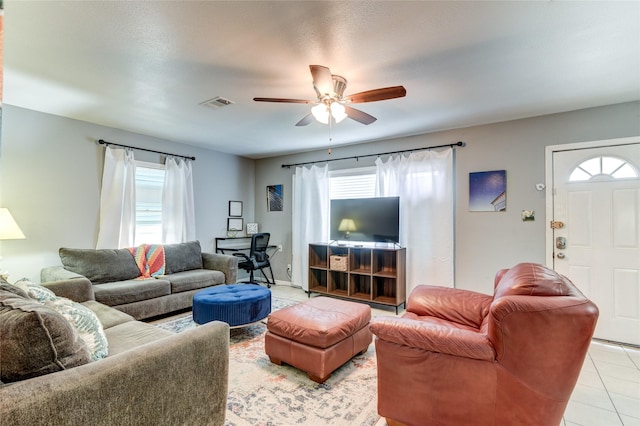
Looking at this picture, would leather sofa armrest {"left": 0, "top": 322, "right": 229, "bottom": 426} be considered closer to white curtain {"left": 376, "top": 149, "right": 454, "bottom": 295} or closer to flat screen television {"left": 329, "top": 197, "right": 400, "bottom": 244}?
flat screen television {"left": 329, "top": 197, "right": 400, "bottom": 244}

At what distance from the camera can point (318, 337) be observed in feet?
7.46

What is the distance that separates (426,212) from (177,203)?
3.61m

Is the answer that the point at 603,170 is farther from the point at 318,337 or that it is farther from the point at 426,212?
the point at 318,337

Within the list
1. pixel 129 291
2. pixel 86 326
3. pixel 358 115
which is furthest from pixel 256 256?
pixel 86 326

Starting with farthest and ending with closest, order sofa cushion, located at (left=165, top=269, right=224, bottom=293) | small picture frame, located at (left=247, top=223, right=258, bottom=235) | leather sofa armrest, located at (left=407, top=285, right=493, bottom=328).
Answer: small picture frame, located at (left=247, top=223, right=258, bottom=235)
sofa cushion, located at (left=165, top=269, right=224, bottom=293)
leather sofa armrest, located at (left=407, top=285, right=493, bottom=328)

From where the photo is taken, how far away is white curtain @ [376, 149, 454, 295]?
3.99m

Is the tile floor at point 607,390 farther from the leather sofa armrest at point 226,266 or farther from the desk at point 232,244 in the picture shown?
the desk at point 232,244

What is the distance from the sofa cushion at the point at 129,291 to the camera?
320 centimetres

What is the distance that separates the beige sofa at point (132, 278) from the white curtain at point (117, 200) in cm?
32

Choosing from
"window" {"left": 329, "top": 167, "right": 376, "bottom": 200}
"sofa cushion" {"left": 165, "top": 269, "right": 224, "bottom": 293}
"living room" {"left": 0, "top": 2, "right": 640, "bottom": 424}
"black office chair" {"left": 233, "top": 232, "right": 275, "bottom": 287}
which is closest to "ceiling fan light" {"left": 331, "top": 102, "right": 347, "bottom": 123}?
"living room" {"left": 0, "top": 2, "right": 640, "bottom": 424}

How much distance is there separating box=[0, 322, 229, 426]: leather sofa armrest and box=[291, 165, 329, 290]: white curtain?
133 inches

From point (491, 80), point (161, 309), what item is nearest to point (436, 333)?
point (491, 80)

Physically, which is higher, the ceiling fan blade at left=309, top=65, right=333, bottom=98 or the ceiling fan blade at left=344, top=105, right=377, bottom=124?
the ceiling fan blade at left=309, top=65, right=333, bottom=98

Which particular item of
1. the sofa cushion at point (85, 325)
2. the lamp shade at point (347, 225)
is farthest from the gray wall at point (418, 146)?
the sofa cushion at point (85, 325)
